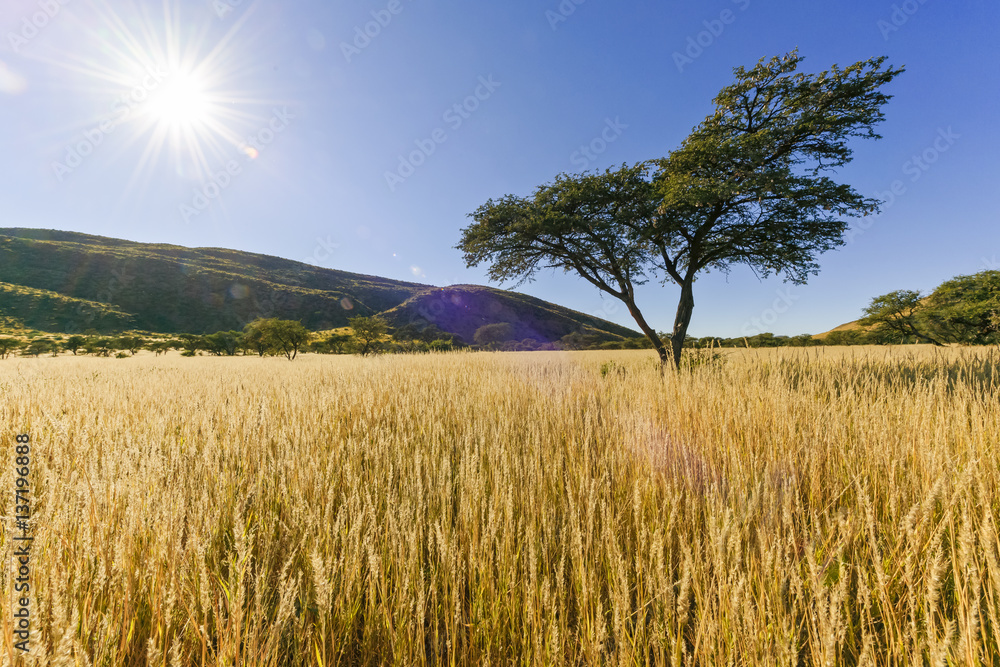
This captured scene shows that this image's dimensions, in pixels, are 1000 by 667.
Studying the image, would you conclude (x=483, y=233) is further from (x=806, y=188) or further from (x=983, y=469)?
(x=983, y=469)

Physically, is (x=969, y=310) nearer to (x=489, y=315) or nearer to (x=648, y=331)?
(x=648, y=331)

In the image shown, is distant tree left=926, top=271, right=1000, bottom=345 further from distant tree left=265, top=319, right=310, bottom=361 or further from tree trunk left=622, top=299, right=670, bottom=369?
distant tree left=265, top=319, right=310, bottom=361

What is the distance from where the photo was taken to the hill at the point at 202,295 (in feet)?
201

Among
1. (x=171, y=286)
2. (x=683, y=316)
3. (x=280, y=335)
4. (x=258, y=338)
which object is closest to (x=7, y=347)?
(x=258, y=338)

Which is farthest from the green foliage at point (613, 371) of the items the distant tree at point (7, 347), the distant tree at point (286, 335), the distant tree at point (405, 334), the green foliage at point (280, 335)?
the distant tree at point (405, 334)

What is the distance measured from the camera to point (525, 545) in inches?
74.5

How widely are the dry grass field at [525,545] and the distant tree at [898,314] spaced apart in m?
30.3

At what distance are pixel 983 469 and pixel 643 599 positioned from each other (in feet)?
9.00

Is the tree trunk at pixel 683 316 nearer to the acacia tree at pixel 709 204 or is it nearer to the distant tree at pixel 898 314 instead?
the acacia tree at pixel 709 204

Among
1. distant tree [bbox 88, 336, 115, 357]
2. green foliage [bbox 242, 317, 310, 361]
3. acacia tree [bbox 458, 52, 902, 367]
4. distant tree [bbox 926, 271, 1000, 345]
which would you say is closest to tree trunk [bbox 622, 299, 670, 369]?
acacia tree [bbox 458, 52, 902, 367]

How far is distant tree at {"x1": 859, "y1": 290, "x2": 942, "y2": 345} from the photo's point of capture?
23.0 m

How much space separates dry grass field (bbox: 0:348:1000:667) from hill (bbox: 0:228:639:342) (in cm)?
7499

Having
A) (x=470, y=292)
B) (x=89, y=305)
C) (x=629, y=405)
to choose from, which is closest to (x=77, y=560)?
(x=629, y=405)

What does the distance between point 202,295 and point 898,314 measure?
10923 centimetres
